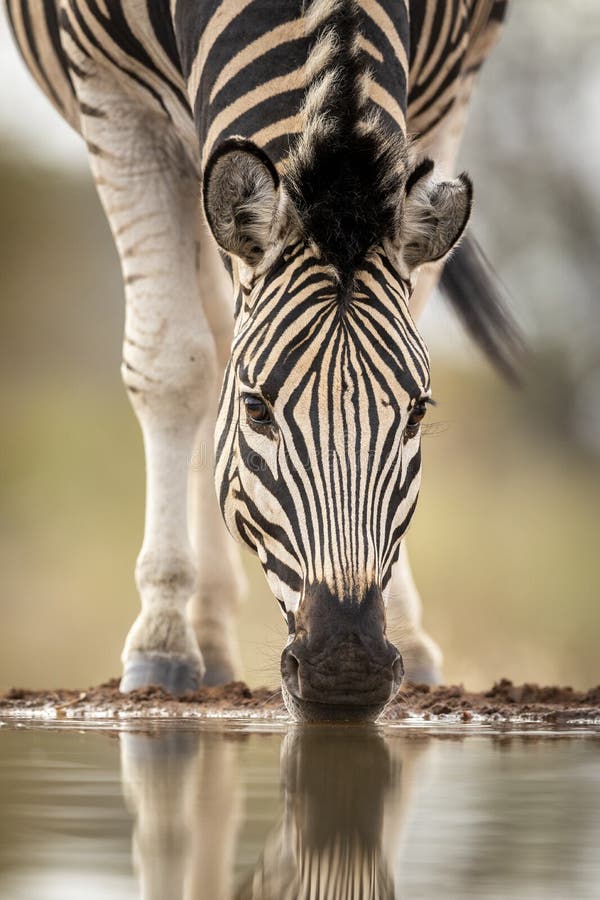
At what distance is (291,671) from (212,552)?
9.86 feet

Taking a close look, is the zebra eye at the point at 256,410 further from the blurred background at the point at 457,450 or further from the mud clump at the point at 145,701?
the blurred background at the point at 457,450

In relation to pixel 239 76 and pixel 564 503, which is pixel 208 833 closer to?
pixel 239 76

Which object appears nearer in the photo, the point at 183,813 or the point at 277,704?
the point at 183,813

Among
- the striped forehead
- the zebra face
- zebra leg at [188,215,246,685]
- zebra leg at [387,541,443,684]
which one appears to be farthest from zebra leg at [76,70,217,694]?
the striped forehead

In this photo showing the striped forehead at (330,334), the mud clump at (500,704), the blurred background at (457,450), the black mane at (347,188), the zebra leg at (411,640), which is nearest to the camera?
the striped forehead at (330,334)

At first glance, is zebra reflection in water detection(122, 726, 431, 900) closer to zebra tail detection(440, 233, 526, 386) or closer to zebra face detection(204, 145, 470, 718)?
zebra face detection(204, 145, 470, 718)

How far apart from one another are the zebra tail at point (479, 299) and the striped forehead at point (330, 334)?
3.20 metres

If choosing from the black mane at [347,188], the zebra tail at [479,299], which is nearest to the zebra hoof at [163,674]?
the black mane at [347,188]

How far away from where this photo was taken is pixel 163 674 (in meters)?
5.85

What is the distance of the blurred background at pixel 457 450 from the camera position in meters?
13.4

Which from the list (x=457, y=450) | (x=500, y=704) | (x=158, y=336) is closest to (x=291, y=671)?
(x=500, y=704)

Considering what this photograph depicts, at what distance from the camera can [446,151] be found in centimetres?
720

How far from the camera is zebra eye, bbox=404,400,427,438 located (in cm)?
414

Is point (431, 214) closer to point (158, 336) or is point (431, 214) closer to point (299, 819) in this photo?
point (158, 336)
